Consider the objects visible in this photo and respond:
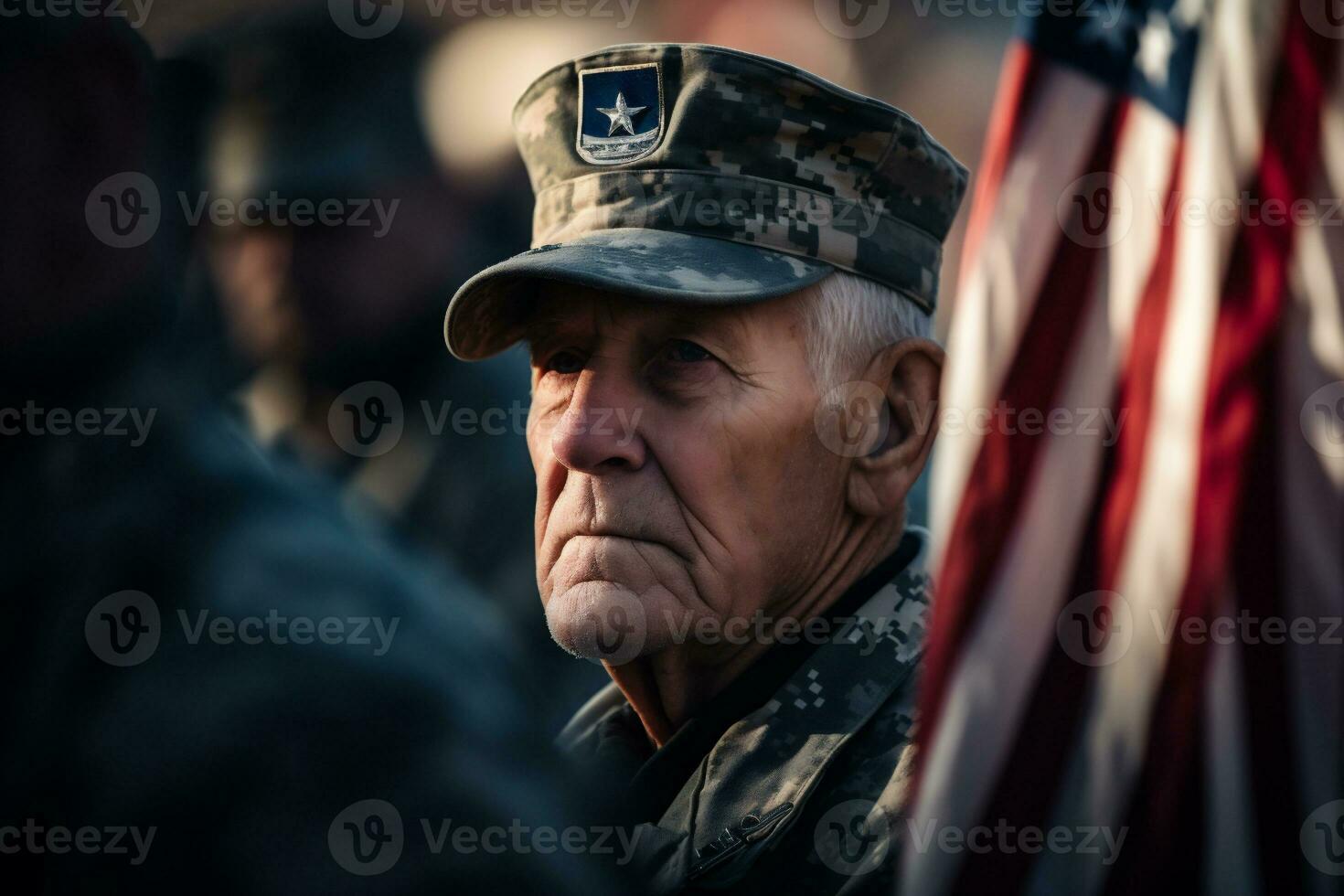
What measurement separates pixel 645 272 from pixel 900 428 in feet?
1.93

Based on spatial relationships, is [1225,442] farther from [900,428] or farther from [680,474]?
[680,474]

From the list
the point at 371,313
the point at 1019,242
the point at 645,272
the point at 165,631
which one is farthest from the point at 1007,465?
the point at 371,313

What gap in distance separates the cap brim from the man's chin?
513 millimetres

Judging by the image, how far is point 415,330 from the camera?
4727 mm

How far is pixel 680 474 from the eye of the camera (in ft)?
7.04

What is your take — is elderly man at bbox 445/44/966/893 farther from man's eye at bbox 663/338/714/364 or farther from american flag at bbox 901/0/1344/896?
american flag at bbox 901/0/1344/896

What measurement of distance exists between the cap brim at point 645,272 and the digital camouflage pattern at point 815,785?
628 millimetres

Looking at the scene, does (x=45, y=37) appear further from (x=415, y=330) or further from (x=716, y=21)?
(x=716, y=21)

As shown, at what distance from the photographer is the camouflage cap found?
87.1 inches

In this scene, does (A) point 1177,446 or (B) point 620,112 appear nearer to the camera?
(A) point 1177,446

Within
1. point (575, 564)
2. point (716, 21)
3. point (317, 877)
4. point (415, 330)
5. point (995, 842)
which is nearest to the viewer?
point (317, 877)

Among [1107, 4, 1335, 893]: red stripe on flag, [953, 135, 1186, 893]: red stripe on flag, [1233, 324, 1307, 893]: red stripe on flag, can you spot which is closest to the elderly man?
[953, 135, 1186, 893]: red stripe on flag

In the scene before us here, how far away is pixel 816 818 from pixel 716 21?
5047 mm

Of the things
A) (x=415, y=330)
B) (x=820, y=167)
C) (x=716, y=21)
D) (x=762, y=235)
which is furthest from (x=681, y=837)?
(x=716, y=21)
